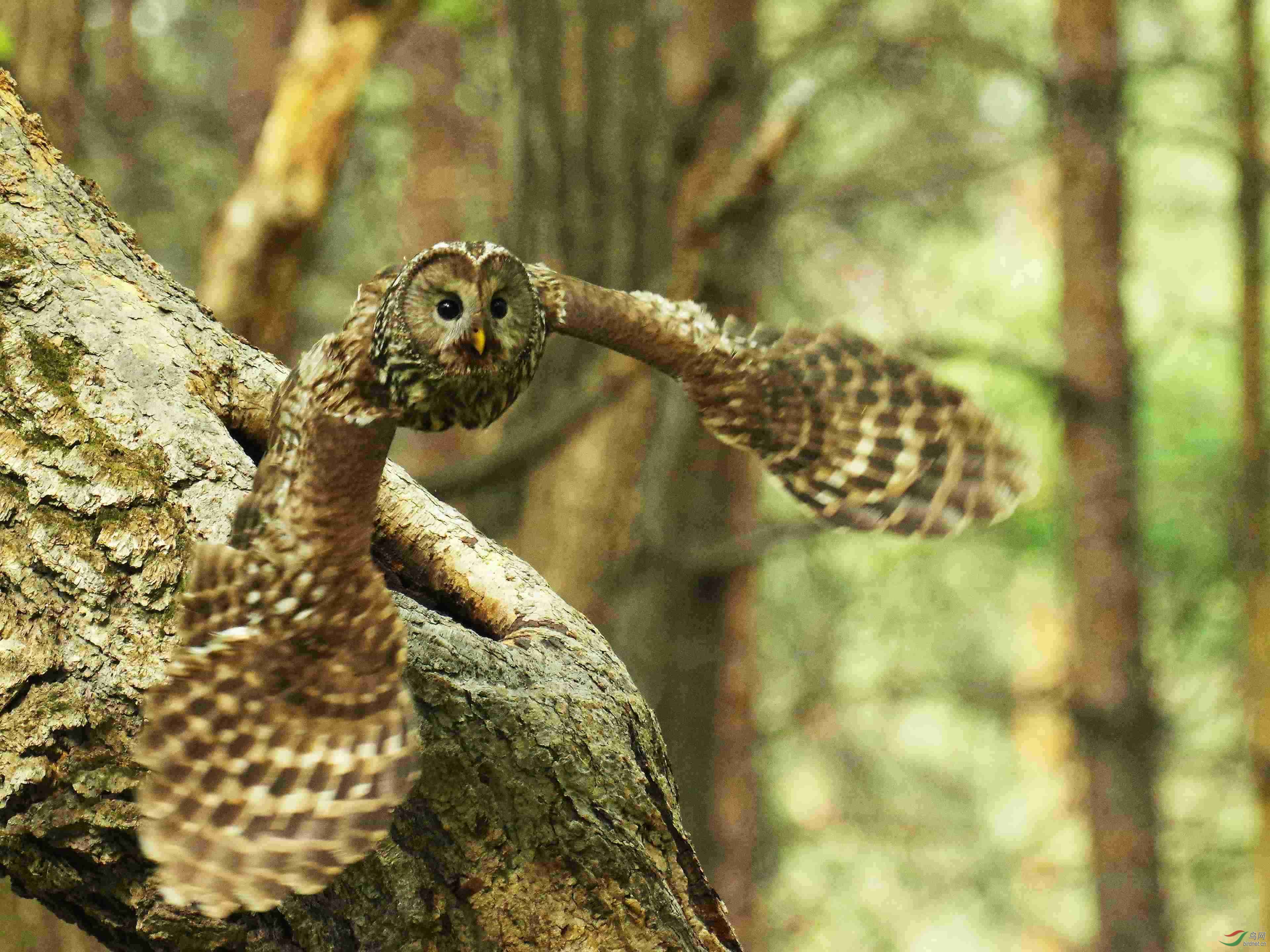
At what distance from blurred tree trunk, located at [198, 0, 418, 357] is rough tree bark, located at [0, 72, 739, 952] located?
2.61 meters

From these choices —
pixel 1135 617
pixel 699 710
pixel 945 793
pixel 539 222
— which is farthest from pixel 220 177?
pixel 945 793

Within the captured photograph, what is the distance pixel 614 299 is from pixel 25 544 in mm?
1257

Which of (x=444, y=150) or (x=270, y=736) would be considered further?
(x=444, y=150)

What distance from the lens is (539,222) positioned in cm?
645

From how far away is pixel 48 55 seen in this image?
467 centimetres

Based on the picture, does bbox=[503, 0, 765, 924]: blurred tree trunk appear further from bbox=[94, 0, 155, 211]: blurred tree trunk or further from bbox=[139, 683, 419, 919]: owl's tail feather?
bbox=[139, 683, 419, 919]: owl's tail feather

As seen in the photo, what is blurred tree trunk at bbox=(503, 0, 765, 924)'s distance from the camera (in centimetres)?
639

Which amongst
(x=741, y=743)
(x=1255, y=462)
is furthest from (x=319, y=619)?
(x=741, y=743)

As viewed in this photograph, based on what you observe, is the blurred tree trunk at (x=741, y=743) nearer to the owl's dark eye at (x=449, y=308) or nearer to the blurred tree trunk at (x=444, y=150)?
the blurred tree trunk at (x=444, y=150)

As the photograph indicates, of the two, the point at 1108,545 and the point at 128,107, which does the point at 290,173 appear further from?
the point at 1108,545

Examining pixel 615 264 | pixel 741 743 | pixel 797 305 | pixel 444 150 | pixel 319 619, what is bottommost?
pixel 741 743

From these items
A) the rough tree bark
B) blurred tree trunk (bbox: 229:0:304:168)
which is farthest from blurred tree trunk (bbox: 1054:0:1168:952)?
blurred tree trunk (bbox: 229:0:304:168)

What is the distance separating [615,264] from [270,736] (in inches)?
180

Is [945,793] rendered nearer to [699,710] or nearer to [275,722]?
[699,710]
